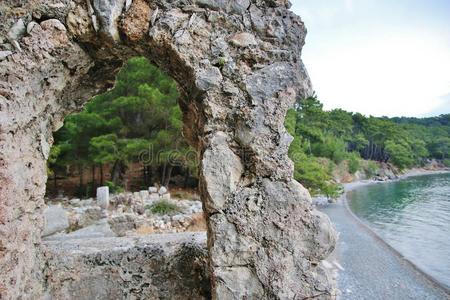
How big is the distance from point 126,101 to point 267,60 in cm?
1031

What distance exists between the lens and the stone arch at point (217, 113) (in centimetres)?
215

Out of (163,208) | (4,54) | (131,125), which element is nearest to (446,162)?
(131,125)

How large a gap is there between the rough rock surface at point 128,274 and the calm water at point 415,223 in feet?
29.1

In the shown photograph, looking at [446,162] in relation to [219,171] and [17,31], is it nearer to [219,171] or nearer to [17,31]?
[219,171]

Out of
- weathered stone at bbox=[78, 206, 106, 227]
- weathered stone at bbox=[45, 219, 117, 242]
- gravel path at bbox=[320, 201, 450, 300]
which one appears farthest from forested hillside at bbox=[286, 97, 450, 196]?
weathered stone at bbox=[45, 219, 117, 242]

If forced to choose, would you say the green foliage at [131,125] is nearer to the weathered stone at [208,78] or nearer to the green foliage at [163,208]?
the green foliage at [163,208]

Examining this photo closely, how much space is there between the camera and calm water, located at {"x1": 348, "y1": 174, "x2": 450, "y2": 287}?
10.3m

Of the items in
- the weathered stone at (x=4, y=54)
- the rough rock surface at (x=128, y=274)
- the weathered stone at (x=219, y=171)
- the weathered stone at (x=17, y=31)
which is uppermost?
the weathered stone at (x=17, y=31)

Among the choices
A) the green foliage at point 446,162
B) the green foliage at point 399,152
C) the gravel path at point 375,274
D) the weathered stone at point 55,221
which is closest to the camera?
the weathered stone at point 55,221

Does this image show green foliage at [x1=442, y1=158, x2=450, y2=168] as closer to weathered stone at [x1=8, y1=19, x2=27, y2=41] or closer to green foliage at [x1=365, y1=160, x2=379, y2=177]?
green foliage at [x1=365, y1=160, x2=379, y2=177]

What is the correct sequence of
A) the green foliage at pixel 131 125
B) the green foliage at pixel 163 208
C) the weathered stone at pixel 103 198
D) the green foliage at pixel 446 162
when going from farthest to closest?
the green foliage at pixel 446 162, the green foliage at pixel 131 125, the weathered stone at pixel 103 198, the green foliage at pixel 163 208

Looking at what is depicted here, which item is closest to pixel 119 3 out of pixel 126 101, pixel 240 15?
pixel 240 15

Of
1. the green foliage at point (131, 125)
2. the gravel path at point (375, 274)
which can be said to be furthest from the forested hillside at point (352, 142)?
the green foliage at point (131, 125)

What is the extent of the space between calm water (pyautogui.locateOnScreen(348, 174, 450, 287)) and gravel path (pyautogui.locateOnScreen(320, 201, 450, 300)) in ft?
1.97
